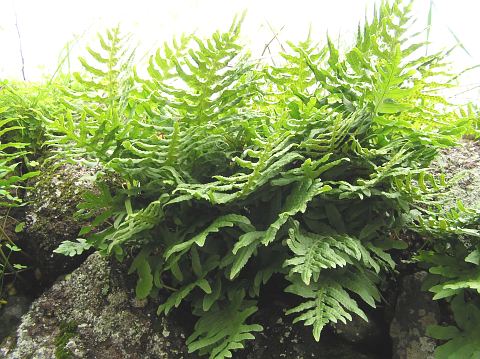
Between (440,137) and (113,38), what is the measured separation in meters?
1.45

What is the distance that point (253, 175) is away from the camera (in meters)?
1.47

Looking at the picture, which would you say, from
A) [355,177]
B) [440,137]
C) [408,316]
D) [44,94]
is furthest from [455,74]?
[44,94]

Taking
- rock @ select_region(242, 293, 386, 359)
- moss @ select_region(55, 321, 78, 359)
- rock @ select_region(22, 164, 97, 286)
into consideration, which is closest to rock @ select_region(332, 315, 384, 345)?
rock @ select_region(242, 293, 386, 359)

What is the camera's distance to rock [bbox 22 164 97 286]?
2127mm

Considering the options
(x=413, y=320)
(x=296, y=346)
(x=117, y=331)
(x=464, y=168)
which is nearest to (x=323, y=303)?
(x=296, y=346)

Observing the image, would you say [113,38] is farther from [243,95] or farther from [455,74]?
[455,74]

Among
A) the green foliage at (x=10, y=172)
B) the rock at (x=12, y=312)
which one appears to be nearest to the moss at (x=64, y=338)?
the rock at (x=12, y=312)

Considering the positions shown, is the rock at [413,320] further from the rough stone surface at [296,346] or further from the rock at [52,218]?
the rock at [52,218]

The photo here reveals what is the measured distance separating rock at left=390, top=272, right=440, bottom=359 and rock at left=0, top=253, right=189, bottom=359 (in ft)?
2.82

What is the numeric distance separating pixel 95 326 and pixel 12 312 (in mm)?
545

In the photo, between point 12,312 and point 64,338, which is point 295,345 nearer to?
point 64,338

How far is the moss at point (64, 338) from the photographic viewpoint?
1734 millimetres

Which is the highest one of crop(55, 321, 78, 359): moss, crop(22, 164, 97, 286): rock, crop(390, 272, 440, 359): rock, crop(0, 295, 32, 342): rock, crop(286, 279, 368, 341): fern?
crop(22, 164, 97, 286): rock

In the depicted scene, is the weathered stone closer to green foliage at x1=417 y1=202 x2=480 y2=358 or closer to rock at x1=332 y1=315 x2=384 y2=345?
rock at x1=332 y1=315 x2=384 y2=345
